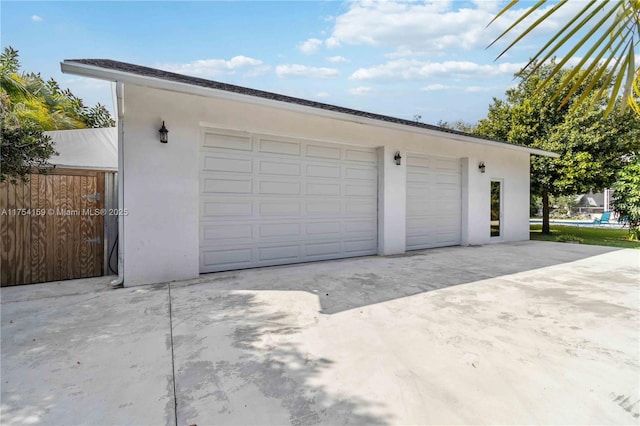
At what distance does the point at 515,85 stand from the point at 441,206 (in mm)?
9244

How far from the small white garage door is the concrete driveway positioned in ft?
11.8

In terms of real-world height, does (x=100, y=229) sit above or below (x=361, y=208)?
below

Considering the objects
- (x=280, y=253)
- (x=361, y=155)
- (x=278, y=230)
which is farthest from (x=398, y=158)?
(x=280, y=253)

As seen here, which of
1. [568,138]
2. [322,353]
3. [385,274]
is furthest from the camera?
[568,138]

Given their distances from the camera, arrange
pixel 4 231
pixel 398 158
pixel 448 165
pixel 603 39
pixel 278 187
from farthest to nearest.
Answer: pixel 448 165 → pixel 398 158 → pixel 278 187 → pixel 4 231 → pixel 603 39

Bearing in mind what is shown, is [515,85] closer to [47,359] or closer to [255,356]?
[255,356]

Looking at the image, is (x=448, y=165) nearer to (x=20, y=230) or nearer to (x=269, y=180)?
(x=269, y=180)

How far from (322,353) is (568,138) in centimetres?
1310

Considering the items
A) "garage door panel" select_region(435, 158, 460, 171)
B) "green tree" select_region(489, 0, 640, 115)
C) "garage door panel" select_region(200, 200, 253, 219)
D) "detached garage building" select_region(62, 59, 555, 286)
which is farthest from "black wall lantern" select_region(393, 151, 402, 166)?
"green tree" select_region(489, 0, 640, 115)

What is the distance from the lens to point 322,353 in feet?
8.57

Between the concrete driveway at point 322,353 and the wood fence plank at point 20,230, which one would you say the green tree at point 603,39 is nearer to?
the concrete driveway at point 322,353

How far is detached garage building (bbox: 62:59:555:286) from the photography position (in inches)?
189

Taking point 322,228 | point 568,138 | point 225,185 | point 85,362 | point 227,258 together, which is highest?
point 568,138

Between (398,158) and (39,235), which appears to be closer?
(39,235)
